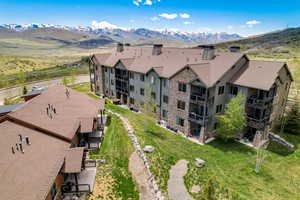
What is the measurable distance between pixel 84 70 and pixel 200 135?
72421 millimetres

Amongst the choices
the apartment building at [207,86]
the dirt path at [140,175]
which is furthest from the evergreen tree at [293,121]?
the dirt path at [140,175]

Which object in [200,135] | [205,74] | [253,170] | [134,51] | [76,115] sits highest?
[134,51]

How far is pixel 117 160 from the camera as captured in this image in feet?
78.9

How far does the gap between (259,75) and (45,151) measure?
30.8m

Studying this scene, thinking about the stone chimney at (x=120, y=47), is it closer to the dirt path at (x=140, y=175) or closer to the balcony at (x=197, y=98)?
the balcony at (x=197, y=98)

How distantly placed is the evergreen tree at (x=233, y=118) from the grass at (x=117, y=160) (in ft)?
48.0

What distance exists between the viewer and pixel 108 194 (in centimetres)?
1877

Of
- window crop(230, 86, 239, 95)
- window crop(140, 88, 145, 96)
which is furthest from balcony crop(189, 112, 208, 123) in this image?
window crop(140, 88, 145, 96)

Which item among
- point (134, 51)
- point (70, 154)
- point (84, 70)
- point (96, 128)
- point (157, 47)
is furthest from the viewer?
point (84, 70)

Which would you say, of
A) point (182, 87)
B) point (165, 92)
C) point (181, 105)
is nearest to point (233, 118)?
point (181, 105)

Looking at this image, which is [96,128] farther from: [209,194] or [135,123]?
[209,194]

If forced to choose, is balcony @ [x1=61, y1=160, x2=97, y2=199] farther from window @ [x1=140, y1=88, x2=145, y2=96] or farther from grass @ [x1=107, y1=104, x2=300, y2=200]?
window @ [x1=140, y1=88, x2=145, y2=96]

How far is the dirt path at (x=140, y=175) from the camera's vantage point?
64.0 feet

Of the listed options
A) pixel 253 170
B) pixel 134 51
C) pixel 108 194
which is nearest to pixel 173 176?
pixel 108 194
